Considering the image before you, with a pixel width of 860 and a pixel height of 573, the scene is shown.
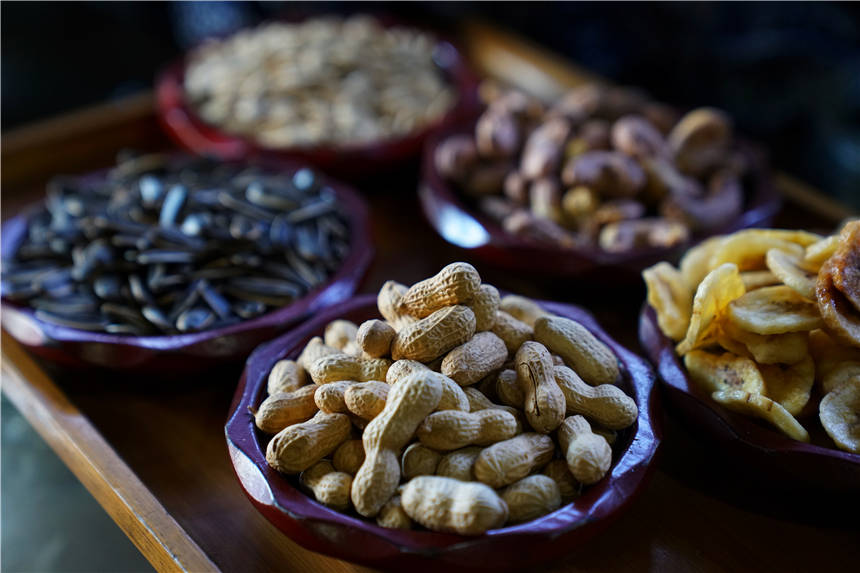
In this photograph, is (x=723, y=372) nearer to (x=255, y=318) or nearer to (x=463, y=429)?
(x=463, y=429)

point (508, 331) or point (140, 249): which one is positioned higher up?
point (508, 331)

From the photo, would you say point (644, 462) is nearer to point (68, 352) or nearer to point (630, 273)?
point (630, 273)

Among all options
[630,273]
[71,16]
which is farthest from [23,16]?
[630,273]

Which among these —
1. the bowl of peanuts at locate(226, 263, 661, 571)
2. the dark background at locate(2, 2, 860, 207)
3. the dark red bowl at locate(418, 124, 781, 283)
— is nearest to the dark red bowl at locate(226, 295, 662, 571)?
the bowl of peanuts at locate(226, 263, 661, 571)

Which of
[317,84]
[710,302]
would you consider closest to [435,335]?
[710,302]

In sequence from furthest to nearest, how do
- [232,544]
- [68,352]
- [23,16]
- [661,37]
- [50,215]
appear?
[23,16], [661,37], [50,215], [68,352], [232,544]

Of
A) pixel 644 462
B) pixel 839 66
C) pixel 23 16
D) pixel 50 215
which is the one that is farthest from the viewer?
pixel 23 16

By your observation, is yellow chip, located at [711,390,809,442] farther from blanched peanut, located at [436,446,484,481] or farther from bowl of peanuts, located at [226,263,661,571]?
blanched peanut, located at [436,446,484,481]
